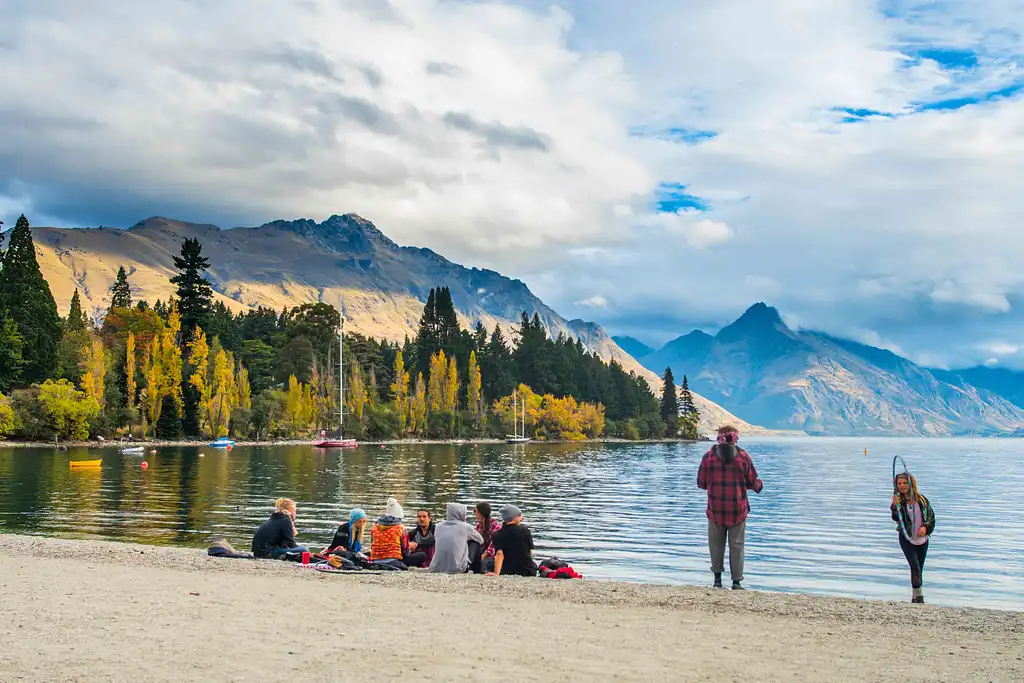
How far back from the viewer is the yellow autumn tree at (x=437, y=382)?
166 m

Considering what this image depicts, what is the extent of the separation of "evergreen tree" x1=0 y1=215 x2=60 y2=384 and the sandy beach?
103 metres

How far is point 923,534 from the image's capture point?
16312 mm

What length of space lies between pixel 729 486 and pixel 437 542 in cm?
Result: 668

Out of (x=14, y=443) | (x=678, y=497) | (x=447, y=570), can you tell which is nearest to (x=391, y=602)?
(x=447, y=570)

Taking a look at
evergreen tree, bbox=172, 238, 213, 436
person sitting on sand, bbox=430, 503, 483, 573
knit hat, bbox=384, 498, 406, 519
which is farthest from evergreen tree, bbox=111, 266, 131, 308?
person sitting on sand, bbox=430, 503, 483, 573

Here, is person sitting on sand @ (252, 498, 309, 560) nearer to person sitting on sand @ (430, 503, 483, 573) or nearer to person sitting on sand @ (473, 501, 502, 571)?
person sitting on sand @ (430, 503, 483, 573)

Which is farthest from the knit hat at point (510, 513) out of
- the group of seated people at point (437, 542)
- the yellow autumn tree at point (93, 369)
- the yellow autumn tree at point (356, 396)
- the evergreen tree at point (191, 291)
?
the yellow autumn tree at point (356, 396)

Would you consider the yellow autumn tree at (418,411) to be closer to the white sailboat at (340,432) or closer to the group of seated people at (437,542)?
the white sailboat at (340,432)

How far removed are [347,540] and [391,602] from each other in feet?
21.8

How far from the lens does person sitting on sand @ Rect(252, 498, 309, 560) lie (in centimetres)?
2147

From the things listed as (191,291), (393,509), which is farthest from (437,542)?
(191,291)

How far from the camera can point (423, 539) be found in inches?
838

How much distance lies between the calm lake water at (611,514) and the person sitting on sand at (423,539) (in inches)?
182

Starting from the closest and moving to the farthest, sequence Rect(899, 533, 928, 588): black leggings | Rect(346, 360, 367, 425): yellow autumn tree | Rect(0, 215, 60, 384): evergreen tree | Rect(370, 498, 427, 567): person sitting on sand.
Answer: Rect(899, 533, 928, 588): black leggings < Rect(370, 498, 427, 567): person sitting on sand < Rect(0, 215, 60, 384): evergreen tree < Rect(346, 360, 367, 425): yellow autumn tree
